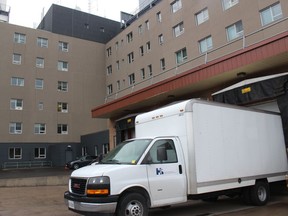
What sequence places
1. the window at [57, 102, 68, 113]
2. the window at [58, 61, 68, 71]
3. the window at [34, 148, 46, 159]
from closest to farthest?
the window at [34, 148, 46, 159], the window at [57, 102, 68, 113], the window at [58, 61, 68, 71]

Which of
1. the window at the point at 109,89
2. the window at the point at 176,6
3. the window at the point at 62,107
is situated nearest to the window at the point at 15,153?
the window at the point at 62,107

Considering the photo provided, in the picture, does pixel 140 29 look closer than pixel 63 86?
Yes

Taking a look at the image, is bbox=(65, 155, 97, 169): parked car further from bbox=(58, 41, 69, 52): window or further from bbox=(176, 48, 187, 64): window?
bbox=(58, 41, 69, 52): window

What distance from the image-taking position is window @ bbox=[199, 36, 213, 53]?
28.6 m

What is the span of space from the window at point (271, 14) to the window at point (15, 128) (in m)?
32.8

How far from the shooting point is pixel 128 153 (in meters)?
8.34

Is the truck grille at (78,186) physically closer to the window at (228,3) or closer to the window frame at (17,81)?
the window at (228,3)

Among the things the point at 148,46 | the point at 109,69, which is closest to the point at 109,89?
the point at 109,69

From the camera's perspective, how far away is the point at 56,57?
156 feet

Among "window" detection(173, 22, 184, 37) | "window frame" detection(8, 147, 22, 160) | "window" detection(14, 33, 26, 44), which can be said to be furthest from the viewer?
"window" detection(14, 33, 26, 44)

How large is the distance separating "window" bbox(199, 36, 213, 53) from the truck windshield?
844 inches

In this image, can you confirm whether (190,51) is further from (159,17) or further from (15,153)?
(15,153)

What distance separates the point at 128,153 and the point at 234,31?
68.5 feet

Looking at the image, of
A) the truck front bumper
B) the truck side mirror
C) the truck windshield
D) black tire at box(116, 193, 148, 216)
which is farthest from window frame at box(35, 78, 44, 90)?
→ black tire at box(116, 193, 148, 216)
